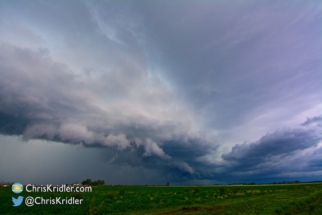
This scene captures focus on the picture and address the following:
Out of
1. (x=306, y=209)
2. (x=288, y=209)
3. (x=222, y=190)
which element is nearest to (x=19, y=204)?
(x=288, y=209)

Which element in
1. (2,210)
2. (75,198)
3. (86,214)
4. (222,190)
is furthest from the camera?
(222,190)

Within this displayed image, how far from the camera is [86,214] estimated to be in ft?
92.3

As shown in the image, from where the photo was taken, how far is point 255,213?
24016mm

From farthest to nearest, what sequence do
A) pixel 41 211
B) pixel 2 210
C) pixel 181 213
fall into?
pixel 2 210, pixel 41 211, pixel 181 213

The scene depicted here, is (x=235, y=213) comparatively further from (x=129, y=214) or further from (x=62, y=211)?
(x=62, y=211)

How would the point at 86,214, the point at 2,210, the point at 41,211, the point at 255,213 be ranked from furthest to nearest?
the point at 2,210 → the point at 41,211 → the point at 86,214 → the point at 255,213

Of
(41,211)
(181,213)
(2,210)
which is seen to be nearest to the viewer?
(181,213)

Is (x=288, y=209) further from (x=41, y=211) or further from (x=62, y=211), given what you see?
(x=41, y=211)

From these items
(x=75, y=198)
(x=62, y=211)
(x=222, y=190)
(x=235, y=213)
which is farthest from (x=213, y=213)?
(x=222, y=190)

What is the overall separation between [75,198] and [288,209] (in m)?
38.2

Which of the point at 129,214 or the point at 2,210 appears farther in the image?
the point at 2,210

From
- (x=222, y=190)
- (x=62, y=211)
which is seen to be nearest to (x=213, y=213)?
(x=62, y=211)

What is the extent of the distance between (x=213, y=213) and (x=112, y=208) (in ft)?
52.3

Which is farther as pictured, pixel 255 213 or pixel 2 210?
pixel 2 210
